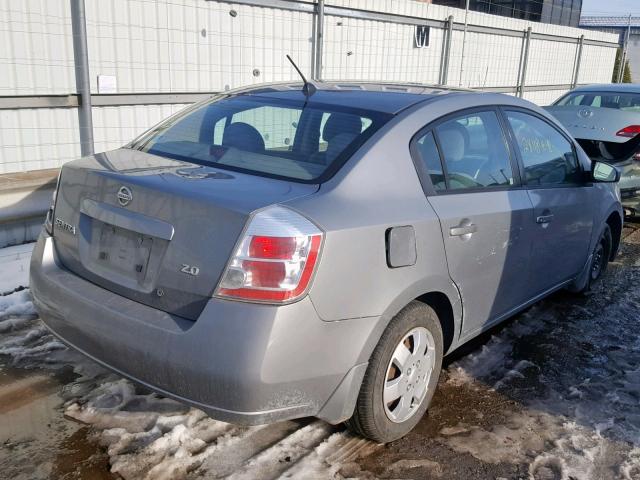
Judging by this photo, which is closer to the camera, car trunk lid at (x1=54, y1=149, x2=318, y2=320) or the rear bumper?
the rear bumper

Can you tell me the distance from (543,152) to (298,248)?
2.39m

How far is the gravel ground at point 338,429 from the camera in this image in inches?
113

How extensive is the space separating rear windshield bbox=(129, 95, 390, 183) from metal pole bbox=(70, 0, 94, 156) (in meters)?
2.86

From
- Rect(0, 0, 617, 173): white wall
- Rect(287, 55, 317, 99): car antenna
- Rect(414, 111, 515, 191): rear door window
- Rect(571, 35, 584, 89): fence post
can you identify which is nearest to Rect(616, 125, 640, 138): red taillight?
Rect(0, 0, 617, 173): white wall

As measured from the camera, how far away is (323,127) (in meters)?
3.20

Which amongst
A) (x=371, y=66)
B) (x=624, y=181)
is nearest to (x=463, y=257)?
(x=624, y=181)

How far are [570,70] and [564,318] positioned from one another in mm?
14632

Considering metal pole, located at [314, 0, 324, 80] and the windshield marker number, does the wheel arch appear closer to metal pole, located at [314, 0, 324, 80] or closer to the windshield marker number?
the windshield marker number

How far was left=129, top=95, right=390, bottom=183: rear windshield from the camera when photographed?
299 centimetres

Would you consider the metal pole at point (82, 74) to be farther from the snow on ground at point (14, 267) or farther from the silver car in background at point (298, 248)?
the silver car in background at point (298, 248)

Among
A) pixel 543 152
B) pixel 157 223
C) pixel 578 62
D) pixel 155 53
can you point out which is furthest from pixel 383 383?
pixel 578 62

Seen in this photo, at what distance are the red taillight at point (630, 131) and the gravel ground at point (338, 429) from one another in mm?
3919

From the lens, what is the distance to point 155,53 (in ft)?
23.7

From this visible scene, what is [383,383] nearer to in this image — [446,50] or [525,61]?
[446,50]
